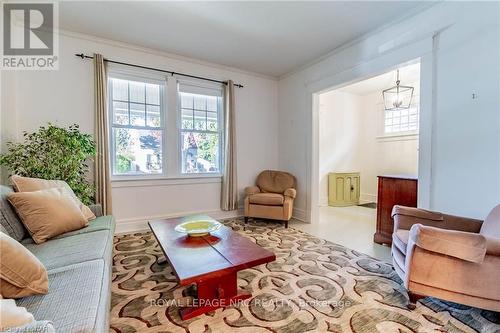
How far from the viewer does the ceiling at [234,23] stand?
2.54 metres

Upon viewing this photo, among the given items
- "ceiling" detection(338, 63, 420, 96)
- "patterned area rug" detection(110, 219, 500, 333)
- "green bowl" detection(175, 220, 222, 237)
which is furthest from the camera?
"ceiling" detection(338, 63, 420, 96)

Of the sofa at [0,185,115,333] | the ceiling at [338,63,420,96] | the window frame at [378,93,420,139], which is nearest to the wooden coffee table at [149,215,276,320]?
the sofa at [0,185,115,333]

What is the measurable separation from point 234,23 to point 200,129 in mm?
1784

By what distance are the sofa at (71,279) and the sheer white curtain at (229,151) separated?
2.20 m

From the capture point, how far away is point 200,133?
13.5ft

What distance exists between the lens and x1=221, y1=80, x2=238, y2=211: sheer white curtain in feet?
13.5

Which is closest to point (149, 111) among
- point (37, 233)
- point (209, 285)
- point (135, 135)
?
point (135, 135)

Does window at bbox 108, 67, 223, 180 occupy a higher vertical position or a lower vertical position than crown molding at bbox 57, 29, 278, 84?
lower

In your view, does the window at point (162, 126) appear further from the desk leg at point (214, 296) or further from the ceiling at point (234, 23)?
the desk leg at point (214, 296)

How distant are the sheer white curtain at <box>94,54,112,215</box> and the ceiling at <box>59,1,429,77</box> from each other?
1.64ft

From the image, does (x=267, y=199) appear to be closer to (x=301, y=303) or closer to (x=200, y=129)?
(x=200, y=129)

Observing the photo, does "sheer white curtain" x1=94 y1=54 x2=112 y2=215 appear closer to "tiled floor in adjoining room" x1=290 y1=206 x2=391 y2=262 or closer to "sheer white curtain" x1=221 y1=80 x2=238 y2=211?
"sheer white curtain" x1=221 y1=80 x2=238 y2=211

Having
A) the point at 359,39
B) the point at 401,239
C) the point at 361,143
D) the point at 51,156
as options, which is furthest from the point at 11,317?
the point at 361,143

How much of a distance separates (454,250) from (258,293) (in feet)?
4.55
